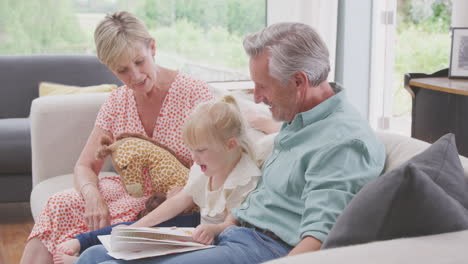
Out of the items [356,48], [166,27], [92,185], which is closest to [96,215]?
[92,185]

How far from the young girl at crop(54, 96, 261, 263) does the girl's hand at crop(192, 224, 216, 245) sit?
0.05 meters

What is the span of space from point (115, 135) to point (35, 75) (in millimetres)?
2210

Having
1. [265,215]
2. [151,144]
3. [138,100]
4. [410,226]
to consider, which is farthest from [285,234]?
[138,100]

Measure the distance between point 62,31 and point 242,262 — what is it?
4251 mm

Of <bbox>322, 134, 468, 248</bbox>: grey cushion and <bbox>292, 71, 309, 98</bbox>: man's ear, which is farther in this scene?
<bbox>292, 71, 309, 98</bbox>: man's ear

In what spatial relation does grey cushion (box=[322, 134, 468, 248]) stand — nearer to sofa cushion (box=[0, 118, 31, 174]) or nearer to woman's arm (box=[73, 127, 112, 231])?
woman's arm (box=[73, 127, 112, 231])

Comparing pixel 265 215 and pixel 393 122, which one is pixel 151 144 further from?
pixel 393 122

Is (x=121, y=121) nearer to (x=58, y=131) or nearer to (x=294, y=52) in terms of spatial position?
(x=58, y=131)

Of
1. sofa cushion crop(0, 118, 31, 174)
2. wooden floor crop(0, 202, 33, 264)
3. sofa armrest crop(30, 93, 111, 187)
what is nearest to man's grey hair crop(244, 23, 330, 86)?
sofa armrest crop(30, 93, 111, 187)

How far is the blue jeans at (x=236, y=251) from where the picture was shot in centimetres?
145

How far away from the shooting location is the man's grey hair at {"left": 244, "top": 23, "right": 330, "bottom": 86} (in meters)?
1.53

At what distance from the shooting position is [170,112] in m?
2.27

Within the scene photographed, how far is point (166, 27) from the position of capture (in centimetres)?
561

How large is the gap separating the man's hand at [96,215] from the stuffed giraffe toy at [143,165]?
120 millimetres
